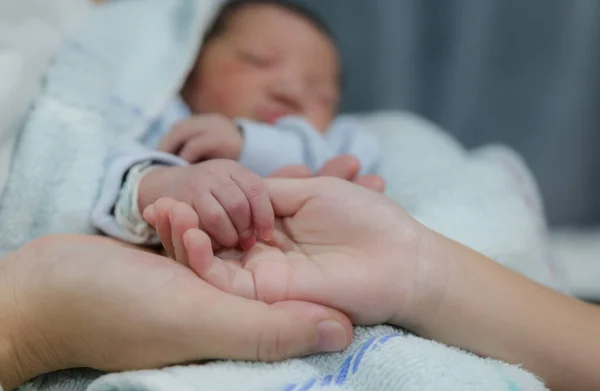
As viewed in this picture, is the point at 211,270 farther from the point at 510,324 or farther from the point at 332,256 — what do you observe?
the point at 510,324

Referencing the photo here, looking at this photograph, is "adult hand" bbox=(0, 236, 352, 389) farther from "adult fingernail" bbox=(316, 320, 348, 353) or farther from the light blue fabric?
the light blue fabric

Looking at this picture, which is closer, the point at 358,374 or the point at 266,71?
the point at 358,374

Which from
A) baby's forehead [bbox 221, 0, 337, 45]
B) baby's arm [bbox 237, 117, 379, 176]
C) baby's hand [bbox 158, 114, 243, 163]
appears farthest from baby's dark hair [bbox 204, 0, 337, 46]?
baby's hand [bbox 158, 114, 243, 163]

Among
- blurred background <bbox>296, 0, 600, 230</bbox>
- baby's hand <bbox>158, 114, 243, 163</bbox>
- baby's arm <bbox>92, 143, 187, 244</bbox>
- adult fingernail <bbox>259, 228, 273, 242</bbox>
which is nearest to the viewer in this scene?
adult fingernail <bbox>259, 228, 273, 242</bbox>

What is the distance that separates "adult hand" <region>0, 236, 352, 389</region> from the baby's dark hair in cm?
71

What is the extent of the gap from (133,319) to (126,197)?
0.79ft

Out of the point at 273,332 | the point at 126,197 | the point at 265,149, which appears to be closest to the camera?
the point at 273,332

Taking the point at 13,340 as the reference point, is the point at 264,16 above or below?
above

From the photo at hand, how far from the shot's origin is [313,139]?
0.97 meters

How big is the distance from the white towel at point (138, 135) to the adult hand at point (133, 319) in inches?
0.8

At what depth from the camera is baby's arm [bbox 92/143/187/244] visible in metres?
0.74

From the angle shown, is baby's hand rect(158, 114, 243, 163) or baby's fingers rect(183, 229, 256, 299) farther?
baby's hand rect(158, 114, 243, 163)

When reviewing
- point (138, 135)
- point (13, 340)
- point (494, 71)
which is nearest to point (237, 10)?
point (138, 135)

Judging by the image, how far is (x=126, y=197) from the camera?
0.76 m
